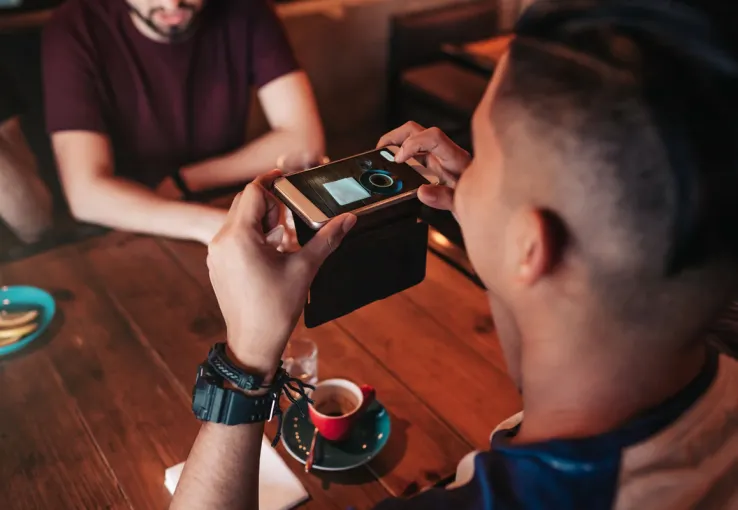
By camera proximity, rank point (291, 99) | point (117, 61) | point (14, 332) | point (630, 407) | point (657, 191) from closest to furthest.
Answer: point (657, 191)
point (630, 407)
point (14, 332)
point (117, 61)
point (291, 99)

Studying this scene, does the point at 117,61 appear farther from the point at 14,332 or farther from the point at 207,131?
the point at 14,332

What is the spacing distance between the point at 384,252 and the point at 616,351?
379mm

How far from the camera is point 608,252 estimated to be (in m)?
0.51

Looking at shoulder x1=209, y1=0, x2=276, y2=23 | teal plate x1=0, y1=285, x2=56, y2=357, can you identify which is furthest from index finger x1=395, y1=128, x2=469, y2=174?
shoulder x1=209, y1=0, x2=276, y2=23

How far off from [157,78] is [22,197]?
448 millimetres

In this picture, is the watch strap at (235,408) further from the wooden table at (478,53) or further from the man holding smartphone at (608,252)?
the wooden table at (478,53)

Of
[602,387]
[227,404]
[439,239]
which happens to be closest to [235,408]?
[227,404]

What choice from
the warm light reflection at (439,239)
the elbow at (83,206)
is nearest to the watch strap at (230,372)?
the warm light reflection at (439,239)

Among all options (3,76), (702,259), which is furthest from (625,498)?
(3,76)

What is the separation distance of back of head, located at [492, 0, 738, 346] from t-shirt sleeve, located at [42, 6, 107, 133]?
129 centimetres

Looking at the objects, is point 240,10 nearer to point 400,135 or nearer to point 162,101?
point 162,101

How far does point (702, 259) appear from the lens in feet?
1.67

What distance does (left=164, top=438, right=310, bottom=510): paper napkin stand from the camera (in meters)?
0.83

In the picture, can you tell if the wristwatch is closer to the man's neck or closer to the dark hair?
the man's neck
